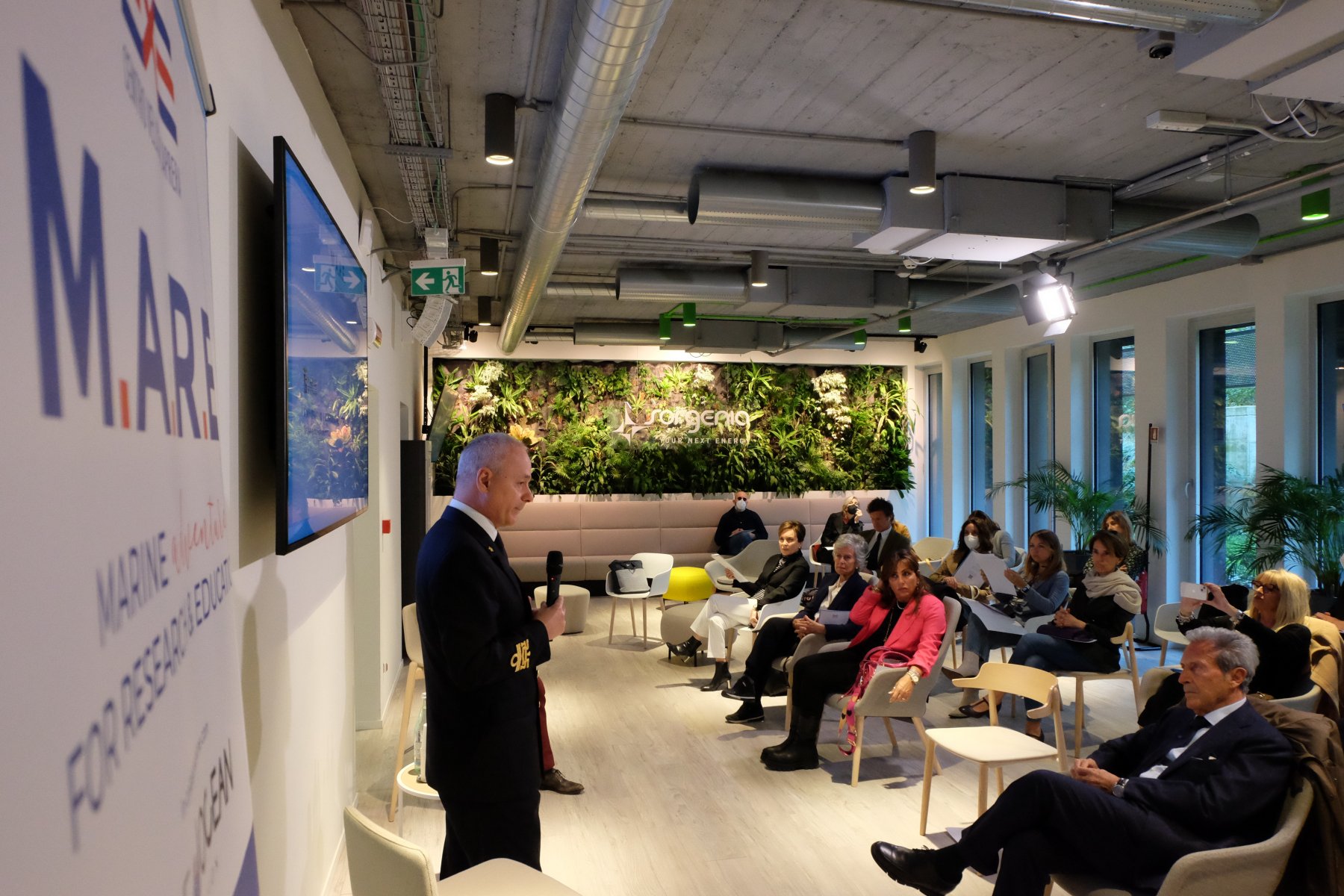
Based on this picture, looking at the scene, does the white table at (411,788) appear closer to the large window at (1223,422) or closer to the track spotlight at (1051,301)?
the track spotlight at (1051,301)

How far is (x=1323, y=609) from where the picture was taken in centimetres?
618

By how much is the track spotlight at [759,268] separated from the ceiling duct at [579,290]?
1.84 m

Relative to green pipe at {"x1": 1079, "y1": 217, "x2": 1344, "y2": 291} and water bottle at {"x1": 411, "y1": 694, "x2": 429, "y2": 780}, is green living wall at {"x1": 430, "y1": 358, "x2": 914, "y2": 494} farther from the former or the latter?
water bottle at {"x1": 411, "y1": 694, "x2": 429, "y2": 780}

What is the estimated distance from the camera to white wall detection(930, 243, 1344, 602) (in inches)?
297

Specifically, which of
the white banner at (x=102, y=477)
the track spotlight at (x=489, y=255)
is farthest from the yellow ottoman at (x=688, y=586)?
the white banner at (x=102, y=477)

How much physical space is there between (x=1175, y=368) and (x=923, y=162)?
5.27 m

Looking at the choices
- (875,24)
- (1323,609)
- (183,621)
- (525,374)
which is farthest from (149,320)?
(525,374)

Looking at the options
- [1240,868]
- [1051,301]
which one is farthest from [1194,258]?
[1240,868]

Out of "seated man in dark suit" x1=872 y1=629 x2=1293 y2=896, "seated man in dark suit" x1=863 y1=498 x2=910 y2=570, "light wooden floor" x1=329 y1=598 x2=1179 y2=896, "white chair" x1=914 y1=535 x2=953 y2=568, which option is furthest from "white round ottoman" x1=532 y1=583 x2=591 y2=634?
"seated man in dark suit" x1=872 y1=629 x2=1293 y2=896

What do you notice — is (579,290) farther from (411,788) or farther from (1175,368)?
(1175,368)

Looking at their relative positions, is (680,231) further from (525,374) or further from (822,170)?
(525,374)

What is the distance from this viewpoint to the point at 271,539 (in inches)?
105

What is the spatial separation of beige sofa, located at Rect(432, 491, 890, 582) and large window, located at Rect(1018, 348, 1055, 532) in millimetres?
3099

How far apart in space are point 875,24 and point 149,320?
371cm
